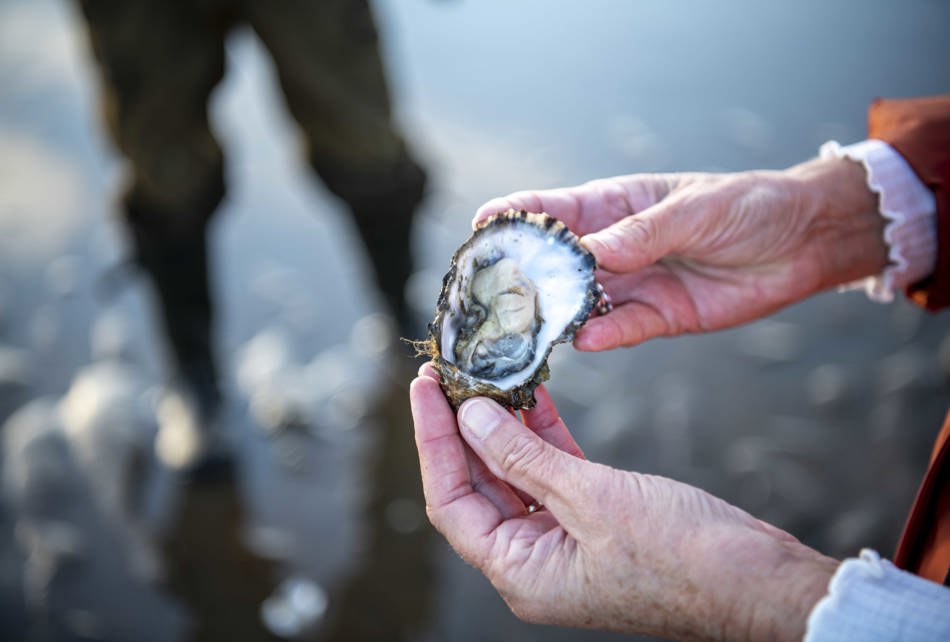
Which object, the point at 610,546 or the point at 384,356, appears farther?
the point at 384,356

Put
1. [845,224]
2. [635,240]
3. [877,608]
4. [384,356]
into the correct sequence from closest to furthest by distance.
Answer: [877,608] < [635,240] < [845,224] < [384,356]

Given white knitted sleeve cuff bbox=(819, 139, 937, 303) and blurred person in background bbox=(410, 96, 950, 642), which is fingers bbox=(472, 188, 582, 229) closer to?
blurred person in background bbox=(410, 96, 950, 642)

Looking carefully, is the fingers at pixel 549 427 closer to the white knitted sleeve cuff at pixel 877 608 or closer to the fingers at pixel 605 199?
the fingers at pixel 605 199

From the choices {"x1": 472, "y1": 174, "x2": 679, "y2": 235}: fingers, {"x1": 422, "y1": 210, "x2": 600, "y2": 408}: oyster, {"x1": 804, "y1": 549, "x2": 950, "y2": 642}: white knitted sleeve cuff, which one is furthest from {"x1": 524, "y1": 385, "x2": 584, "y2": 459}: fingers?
{"x1": 804, "y1": 549, "x2": 950, "y2": 642}: white knitted sleeve cuff

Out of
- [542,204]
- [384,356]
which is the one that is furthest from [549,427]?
[384,356]

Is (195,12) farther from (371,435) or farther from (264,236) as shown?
(371,435)

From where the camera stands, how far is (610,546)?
150 centimetres

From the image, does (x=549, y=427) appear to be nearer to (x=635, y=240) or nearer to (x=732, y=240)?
(x=635, y=240)

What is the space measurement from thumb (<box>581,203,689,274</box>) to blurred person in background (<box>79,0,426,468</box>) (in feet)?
6.14

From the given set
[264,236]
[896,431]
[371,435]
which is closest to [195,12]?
[264,236]

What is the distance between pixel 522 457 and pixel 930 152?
4.99 feet

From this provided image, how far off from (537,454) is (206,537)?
6.31ft

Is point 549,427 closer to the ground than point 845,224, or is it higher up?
closer to the ground

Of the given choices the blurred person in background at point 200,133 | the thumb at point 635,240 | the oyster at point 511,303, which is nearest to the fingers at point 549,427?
the oyster at point 511,303
